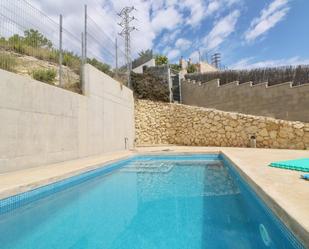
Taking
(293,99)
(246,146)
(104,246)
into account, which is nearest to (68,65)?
(104,246)

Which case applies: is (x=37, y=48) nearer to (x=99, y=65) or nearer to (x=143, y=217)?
(x=99, y=65)

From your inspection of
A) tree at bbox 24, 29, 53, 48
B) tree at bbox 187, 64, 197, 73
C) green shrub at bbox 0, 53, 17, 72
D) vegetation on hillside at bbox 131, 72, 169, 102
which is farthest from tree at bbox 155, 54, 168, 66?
green shrub at bbox 0, 53, 17, 72

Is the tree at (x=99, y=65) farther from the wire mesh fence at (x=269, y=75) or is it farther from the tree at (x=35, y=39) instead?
the wire mesh fence at (x=269, y=75)

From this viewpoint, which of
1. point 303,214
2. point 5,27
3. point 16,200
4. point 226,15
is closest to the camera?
point 303,214

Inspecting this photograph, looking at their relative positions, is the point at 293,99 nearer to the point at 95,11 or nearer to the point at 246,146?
the point at 246,146

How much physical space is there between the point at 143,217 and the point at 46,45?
20.7 ft

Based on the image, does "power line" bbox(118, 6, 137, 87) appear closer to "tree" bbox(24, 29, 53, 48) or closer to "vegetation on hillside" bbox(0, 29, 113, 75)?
"vegetation on hillside" bbox(0, 29, 113, 75)

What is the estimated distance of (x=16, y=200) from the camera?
379 cm

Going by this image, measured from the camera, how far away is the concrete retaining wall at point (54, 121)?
18.0 feet

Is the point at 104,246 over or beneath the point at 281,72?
beneath

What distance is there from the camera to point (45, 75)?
7512mm

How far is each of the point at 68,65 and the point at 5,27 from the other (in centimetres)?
281

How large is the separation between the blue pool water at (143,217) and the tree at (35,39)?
4084 millimetres

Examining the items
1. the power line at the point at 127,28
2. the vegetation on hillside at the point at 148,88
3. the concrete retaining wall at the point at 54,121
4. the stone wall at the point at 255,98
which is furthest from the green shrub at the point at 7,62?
the stone wall at the point at 255,98
